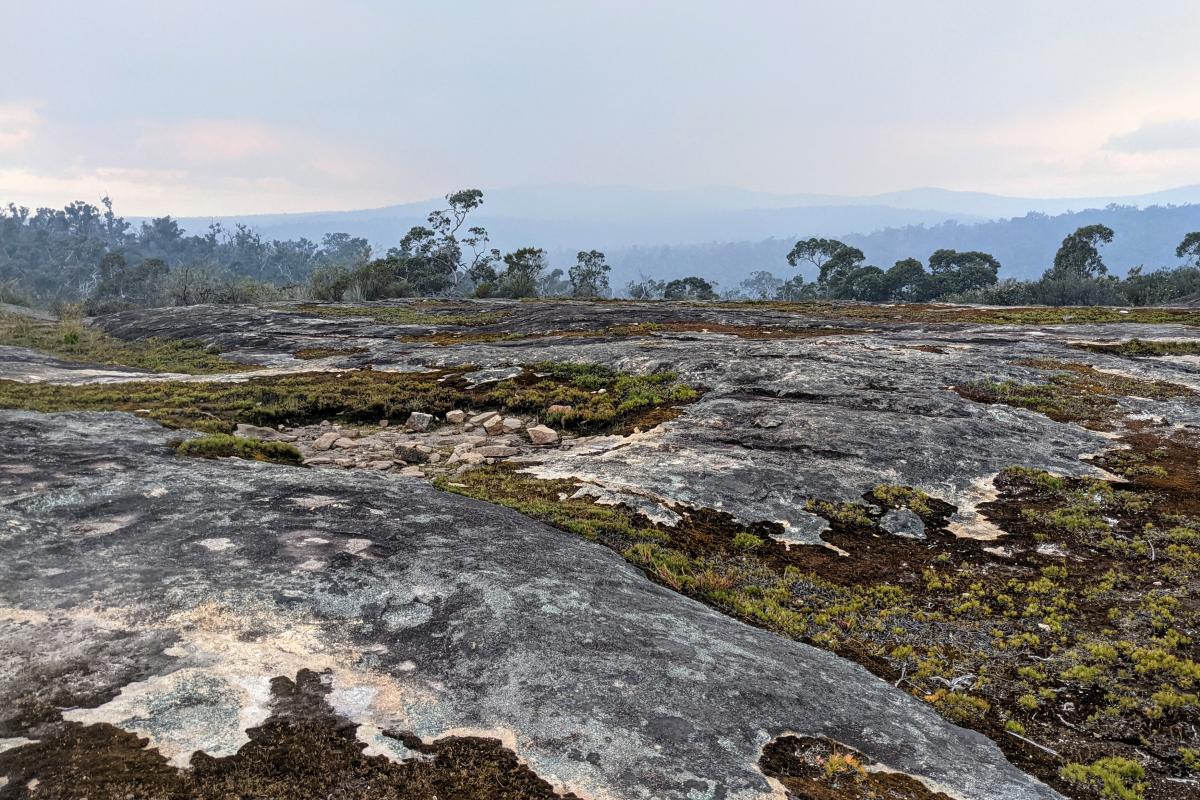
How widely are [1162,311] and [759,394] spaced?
1810 inches

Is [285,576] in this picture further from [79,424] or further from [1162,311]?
[1162,311]

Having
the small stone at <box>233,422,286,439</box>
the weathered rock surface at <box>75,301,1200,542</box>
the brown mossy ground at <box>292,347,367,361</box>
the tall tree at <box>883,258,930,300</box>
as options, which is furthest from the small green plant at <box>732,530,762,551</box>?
the tall tree at <box>883,258,930,300</box>

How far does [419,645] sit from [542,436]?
12343 mm

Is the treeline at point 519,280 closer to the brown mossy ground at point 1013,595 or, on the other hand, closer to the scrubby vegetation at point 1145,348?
the scrubby vegetation at point 1145,348

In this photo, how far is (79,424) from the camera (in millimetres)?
15203

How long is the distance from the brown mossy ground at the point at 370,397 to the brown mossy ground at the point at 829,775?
14272mm

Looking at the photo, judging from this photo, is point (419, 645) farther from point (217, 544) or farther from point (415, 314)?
point (415, 314)

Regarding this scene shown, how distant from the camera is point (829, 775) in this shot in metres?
5.79

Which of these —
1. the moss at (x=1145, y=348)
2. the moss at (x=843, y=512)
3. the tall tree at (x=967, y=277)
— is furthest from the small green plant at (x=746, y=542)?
the tall tree at (x=967, y=277)

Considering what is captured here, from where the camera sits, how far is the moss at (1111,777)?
21.1ft

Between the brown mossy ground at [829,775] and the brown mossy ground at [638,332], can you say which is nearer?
the brown mossy ground at [829,775]

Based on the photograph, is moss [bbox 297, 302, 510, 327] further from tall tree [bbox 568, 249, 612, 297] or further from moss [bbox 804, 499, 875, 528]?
tall tree [bbox 568, 249, 612, 297]

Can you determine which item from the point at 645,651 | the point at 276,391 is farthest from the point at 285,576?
the point at 276,391

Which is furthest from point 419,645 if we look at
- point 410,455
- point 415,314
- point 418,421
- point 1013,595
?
point 415,314
